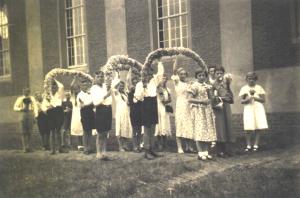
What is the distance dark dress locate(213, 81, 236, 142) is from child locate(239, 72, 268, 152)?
260 millimetres

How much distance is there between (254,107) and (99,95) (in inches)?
81.3

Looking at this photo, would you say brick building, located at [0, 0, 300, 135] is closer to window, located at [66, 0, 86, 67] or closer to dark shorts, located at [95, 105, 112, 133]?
window, located at [66, 0, 86, 67]

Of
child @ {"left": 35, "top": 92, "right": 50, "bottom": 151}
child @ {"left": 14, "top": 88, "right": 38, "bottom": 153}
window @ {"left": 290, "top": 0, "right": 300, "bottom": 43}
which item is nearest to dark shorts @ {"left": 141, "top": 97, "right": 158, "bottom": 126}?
child @ {"left": 35, "top": 92, "right": 50, "bottom": 151}

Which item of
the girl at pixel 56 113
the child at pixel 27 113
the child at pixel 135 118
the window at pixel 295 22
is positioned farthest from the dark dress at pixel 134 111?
the window at pixel 295 22

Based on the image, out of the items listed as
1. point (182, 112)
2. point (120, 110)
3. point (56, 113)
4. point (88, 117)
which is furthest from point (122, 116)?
point (56, 113)

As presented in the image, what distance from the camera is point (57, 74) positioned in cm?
641

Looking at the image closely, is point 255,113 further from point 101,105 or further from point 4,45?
point 4,45

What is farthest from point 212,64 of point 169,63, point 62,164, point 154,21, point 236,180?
point 62,164

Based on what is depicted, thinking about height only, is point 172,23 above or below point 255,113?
above

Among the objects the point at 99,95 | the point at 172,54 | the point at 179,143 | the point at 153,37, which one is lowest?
the point at 179,143

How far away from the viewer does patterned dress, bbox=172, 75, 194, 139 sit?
19.7ft

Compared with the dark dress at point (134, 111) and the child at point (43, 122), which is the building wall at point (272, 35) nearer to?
the dark dress at point (134, 111)

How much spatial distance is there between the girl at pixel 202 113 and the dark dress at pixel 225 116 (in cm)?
14

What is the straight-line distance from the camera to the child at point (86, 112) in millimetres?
6316
